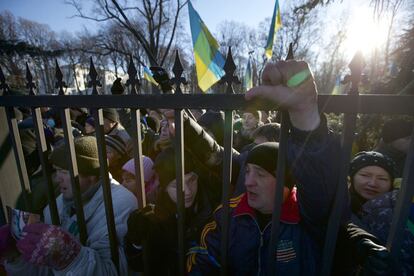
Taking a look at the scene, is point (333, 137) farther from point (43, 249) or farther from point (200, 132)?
point (43, 249)

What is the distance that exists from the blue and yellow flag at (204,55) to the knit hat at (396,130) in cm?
225

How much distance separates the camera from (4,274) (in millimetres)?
1990

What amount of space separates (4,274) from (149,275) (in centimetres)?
138

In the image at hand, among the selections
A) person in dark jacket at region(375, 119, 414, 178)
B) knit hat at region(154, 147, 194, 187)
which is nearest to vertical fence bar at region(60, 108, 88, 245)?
knit hat at region(154, 147, 194, 187)

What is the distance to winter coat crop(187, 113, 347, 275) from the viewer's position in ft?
3.39

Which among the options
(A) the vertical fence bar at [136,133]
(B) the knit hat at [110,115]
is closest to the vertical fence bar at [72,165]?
(A) the vertical fence bar at [136,133]

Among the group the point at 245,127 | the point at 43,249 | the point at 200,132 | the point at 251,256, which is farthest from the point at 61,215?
the point at 245,127

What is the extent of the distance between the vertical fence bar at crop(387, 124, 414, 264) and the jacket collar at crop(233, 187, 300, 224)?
0.43m

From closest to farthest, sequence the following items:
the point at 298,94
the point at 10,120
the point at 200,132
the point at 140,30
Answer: the point at 298,94 → the point at 200,132 → the point at 10,120 → the point at 140,30

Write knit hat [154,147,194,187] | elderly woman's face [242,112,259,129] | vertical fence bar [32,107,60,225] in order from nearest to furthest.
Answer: vertical fence bar [32,107,60,225]
knit hat [154,147,194,187]
elderly woman's face [242,112,259,129]

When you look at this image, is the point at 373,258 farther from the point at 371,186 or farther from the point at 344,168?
the point at 371,186

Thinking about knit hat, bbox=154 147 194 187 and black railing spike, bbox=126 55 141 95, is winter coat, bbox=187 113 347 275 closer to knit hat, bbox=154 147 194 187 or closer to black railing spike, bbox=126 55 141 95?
knit hat, bbox=154 147 194 187

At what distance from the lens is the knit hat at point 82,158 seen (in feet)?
5.83

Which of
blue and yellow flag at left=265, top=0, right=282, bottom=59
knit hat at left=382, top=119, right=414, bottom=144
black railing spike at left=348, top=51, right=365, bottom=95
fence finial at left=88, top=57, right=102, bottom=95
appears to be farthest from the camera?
blue and yellow flag at left=265, top=0, right=282, bottom=59
